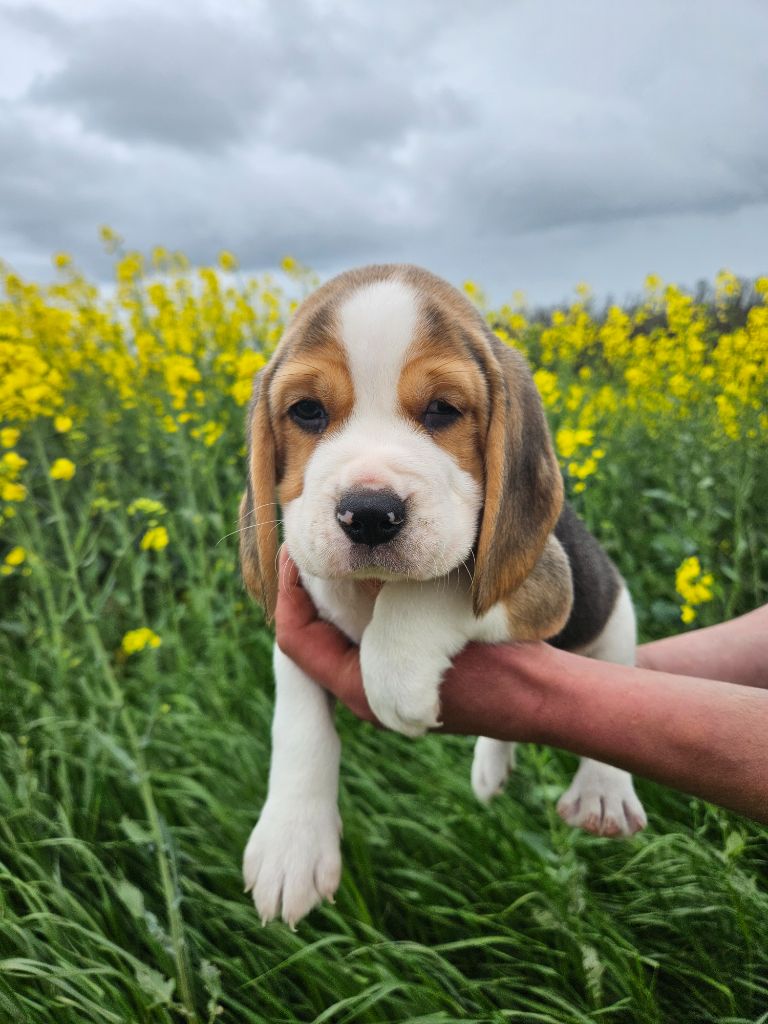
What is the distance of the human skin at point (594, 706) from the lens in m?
1.64

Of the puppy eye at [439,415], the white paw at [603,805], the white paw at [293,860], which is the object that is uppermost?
the puppy eye at [439,415]

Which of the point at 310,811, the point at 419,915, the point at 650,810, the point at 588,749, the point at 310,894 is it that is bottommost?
the point at 419,915

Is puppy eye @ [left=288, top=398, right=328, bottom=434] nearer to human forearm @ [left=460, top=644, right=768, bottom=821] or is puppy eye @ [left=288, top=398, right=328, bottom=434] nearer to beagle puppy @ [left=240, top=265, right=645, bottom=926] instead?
beagle puppy @ [left=240, top=265, right=645, bottom=926]

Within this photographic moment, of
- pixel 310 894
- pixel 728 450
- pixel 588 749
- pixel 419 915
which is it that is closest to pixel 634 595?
pixel 728 450

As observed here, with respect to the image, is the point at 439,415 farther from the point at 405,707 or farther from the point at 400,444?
the point at 405,707

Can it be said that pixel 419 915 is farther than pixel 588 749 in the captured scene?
Yes

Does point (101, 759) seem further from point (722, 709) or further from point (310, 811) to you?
point (722, 709)

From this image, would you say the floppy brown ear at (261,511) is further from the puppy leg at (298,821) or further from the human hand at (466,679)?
the puppy leg at (298,821)

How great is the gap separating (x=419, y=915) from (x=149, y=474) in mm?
3451

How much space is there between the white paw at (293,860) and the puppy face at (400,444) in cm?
66

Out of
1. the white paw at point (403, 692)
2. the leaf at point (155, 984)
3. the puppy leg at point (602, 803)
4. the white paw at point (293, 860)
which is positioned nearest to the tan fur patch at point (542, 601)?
the white paw at point (403, 692)

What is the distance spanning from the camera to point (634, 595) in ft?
12.7

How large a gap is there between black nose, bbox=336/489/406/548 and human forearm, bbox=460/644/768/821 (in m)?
0.51

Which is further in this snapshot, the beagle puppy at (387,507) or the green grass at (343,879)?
the green grass at (343,879)
